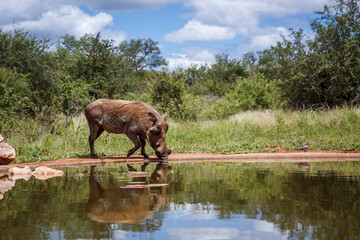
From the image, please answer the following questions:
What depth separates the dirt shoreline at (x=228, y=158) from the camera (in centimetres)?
1279

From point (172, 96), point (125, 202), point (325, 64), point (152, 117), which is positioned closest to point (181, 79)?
point (172, 96)

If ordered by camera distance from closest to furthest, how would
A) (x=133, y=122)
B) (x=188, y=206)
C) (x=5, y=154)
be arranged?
1. (x=188, y=206)
2. (x=5, y=154)
3. (x=133, y=122)

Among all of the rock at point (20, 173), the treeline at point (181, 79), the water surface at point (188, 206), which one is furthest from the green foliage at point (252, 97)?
the water surface at point (188, 206)

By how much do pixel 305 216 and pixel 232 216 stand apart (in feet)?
2.98

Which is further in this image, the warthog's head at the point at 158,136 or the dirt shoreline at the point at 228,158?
the warthog's head at the point at 158,136

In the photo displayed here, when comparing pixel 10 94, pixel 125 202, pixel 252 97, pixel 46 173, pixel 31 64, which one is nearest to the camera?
pixel 125 202

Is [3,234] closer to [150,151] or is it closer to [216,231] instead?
[216,231]

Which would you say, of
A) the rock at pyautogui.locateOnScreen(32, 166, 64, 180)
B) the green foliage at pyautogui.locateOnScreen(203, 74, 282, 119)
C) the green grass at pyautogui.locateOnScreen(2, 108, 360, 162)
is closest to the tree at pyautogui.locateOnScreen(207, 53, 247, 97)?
the green foliage at pyautogui.locateOnScreen(203, 74, 282, 119)

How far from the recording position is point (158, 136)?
12961mm

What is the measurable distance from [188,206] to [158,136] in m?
6.82

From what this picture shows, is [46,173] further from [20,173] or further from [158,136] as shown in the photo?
[158,136]

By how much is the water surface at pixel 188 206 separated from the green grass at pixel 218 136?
15.6 ft

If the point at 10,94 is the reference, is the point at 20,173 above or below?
below

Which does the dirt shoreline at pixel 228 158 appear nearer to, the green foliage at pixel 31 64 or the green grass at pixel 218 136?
the green grass at pixel 218 136
